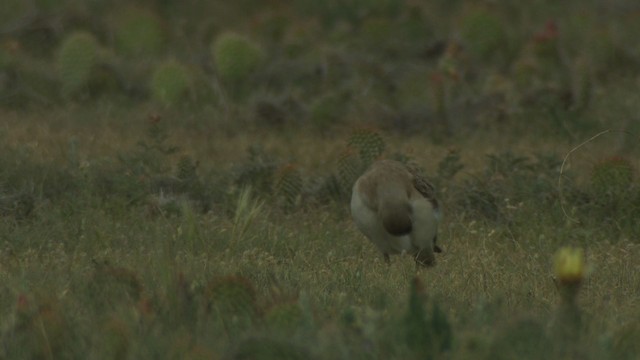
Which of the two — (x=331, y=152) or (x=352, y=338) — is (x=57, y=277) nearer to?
(x=352, y=338)

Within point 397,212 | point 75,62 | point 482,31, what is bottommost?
point 482,31

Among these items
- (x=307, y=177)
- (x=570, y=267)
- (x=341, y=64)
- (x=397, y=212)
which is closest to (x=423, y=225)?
(x=397, y=212)

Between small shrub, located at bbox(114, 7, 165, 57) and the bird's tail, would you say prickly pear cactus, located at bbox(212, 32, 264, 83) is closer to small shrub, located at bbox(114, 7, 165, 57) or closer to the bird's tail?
small shrub, located at bbox(114, 7, 165, 57)

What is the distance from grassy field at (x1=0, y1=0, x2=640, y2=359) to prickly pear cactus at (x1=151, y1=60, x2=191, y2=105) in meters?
0.02

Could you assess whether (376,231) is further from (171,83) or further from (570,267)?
(171,83)

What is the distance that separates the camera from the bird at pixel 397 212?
7129 millimetres

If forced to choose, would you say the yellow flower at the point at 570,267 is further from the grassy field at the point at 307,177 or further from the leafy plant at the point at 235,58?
the leafy plant at the point at 235,58

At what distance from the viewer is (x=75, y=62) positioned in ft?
38.4

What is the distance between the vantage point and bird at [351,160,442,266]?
713 cm

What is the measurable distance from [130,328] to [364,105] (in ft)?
21.4

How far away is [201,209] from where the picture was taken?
8.80 meters

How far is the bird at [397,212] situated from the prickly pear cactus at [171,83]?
4.21m

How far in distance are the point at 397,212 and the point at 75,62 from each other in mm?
5221

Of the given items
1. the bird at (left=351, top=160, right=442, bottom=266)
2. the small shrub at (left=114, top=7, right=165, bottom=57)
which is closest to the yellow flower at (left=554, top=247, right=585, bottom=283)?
the bird at (left=351, top=160, right=442, bottom=266)
